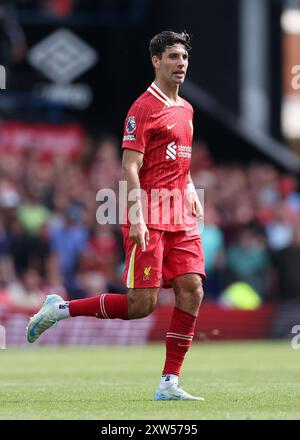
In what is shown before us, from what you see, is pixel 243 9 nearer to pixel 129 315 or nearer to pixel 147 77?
pixel 147 77

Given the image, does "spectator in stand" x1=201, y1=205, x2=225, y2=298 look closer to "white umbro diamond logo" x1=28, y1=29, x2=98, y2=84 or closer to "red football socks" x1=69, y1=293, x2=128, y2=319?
"white umbro diamond logo" x1=28, y1=29, x2=98, y2=84

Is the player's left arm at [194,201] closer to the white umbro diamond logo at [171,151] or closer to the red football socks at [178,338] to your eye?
the white umbro diamond logo at [171,151]

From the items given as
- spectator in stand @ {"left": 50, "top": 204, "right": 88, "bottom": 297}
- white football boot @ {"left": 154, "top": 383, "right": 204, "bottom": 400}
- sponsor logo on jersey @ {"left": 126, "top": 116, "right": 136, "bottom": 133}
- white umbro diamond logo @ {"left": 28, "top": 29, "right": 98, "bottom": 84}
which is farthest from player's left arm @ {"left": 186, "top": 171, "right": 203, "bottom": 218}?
white umbro diamond logo @ {"left": 28, "top": 29, "right": 98, "bottom": 84}

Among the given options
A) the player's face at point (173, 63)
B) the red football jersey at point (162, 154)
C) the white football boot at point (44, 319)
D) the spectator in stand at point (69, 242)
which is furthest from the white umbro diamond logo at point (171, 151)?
the spectator in stand at point (69, 242)

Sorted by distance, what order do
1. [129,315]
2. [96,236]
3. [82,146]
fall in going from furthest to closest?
[82,146]
[96,236]
[129,315]

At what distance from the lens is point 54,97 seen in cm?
2205

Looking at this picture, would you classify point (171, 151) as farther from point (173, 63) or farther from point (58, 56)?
point (58, 56)

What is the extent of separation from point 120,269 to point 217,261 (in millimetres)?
1366

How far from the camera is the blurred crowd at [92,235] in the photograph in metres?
17.9

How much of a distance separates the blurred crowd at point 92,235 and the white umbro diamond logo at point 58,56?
180 centimetres
